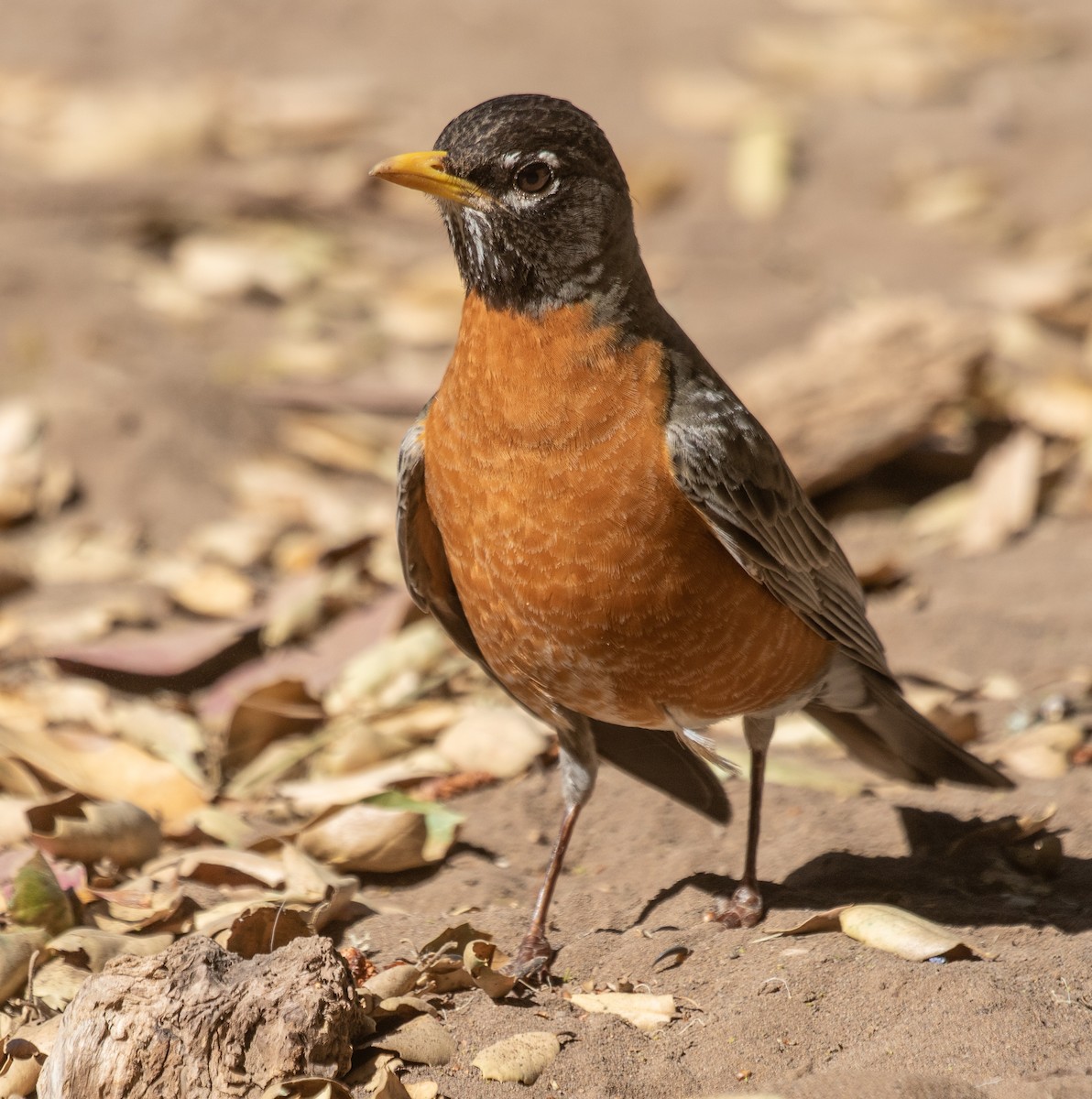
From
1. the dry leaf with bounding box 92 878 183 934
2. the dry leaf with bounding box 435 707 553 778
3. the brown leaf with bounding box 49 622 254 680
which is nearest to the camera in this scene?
the dry leaf with bounding box 92 878 183 934

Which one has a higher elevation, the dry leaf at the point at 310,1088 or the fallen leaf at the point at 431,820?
the dry leaf at the point at 310,1088

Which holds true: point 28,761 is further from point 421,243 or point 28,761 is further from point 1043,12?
point 1043,12

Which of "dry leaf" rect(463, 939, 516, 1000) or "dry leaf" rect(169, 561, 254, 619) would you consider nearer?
"dry leaf" rect(463, 939, 516, 1000)

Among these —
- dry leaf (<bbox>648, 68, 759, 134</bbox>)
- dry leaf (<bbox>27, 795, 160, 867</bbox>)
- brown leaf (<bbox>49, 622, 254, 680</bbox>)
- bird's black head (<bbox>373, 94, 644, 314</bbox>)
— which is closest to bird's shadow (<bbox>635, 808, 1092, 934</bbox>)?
dry leaf (<bbox>27, 795, 160, 867</bbox>)

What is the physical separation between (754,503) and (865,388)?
3309 mm

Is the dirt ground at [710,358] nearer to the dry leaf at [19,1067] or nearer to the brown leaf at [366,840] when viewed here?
the brown leaf at [366,840]

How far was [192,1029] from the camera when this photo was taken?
11.4 feet

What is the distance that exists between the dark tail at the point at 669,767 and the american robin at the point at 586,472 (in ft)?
1.54

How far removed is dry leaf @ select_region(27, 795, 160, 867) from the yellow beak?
7.30 feet

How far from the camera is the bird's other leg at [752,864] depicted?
15.2 ft

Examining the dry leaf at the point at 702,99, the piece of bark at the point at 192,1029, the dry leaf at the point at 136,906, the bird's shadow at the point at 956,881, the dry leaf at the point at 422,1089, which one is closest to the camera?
the piece of bark at the point at 192,1029

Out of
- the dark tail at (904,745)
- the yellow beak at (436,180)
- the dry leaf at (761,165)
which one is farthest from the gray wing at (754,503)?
the dry leaf at (761,165)

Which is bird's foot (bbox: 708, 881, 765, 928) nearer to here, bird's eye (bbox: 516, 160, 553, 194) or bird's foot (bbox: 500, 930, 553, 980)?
bird's foot (bbox: 500, 930, 553, 980)

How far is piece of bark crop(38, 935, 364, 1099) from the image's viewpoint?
3.47 metres
